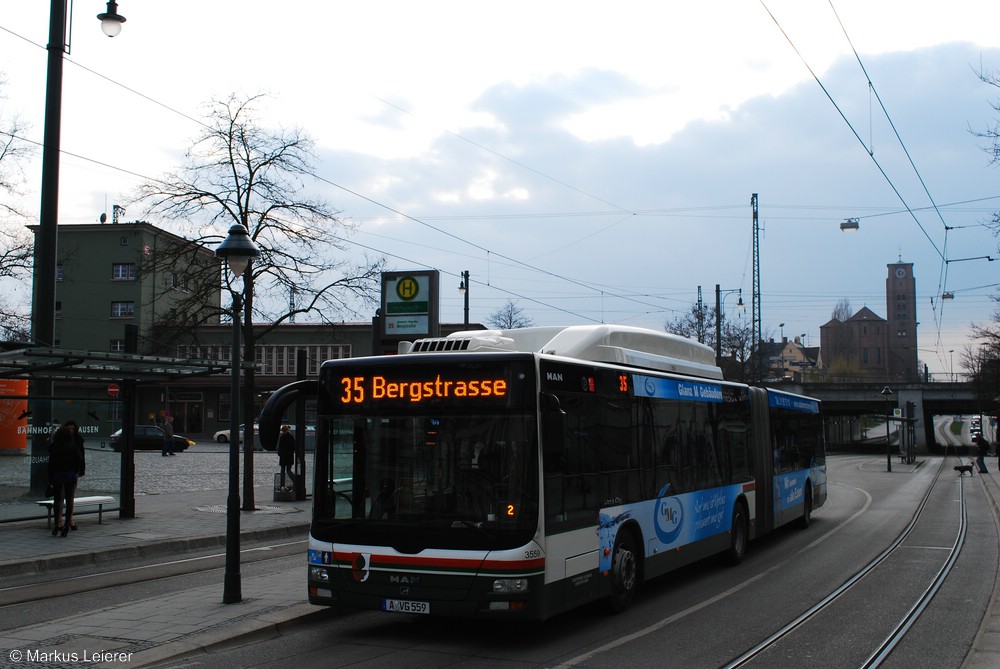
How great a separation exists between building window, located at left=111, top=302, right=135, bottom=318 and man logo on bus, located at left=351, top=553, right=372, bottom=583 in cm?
5580

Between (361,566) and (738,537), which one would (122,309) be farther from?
(361,566)

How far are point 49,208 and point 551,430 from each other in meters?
12.5

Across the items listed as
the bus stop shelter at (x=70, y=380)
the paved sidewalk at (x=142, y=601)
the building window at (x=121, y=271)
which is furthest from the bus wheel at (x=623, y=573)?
the building window at (x=121, y=271)

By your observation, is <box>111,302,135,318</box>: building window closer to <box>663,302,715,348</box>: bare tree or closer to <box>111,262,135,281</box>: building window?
<box>111,262,135,281</box>: building window

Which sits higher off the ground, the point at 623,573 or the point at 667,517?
the point at 667,517

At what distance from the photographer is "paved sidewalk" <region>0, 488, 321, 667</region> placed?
7.95m

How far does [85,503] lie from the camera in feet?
55.6

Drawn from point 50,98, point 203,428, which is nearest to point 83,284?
point 203,428

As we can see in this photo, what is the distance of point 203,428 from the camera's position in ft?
220

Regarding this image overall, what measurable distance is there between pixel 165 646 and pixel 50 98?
1256 cm

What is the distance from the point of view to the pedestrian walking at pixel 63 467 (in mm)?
15305

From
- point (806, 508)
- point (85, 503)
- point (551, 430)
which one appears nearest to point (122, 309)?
point (85, 503)

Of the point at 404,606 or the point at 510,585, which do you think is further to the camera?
the point at 404,606

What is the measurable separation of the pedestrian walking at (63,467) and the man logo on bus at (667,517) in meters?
9.93
